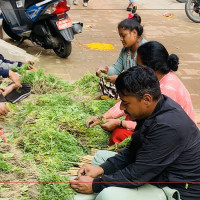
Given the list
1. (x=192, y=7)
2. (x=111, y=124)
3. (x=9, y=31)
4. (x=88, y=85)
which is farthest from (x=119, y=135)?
(x=192, y=7)

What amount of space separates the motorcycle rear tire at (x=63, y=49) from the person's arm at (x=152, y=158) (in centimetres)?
375

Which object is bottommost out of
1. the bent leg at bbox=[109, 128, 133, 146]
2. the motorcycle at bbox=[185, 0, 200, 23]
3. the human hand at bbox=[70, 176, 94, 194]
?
the motorcycle at bbox=[185, 0, 200, 23]

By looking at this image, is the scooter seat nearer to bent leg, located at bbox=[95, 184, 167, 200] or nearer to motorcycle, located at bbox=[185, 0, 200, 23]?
bent leg, located at bbox=[95, 184, 167, 200]

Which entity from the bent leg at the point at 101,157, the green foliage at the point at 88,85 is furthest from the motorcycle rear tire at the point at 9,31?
the bent leg at the point at 101,157

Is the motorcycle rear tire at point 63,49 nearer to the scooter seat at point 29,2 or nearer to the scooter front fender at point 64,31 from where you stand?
the scooter front fender at point 64,31

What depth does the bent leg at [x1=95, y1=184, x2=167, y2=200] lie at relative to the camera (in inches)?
81.0

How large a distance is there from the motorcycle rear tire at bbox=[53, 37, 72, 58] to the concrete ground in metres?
0.11

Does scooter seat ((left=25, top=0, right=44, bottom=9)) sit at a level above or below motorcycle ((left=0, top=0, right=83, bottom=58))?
above

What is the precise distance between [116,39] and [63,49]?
1.87m

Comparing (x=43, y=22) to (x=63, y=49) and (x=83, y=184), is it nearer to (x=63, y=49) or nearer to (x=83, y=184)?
(x=63, y=49)

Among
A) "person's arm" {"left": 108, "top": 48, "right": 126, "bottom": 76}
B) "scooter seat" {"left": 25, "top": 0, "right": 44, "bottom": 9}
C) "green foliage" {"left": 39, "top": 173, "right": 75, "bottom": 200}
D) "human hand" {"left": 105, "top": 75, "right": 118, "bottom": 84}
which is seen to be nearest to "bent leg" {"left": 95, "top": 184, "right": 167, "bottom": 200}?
"green foliage" {"left": 39, "top": 173, "right": 75, "bottom": 200}

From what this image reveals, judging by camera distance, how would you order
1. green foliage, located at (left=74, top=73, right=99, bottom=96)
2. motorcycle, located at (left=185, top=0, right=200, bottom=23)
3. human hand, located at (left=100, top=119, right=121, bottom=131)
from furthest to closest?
motorcycle, located at (left=185, top=0, right=200, bottom=23), green foliage, located at (left=74, top=73, right=99, bottom=96), human hand, located at (left=100, top=119, right=121, bottom=131)

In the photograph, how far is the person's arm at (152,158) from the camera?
191 cm

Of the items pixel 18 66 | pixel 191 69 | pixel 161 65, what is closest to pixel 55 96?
pixel 18 66
